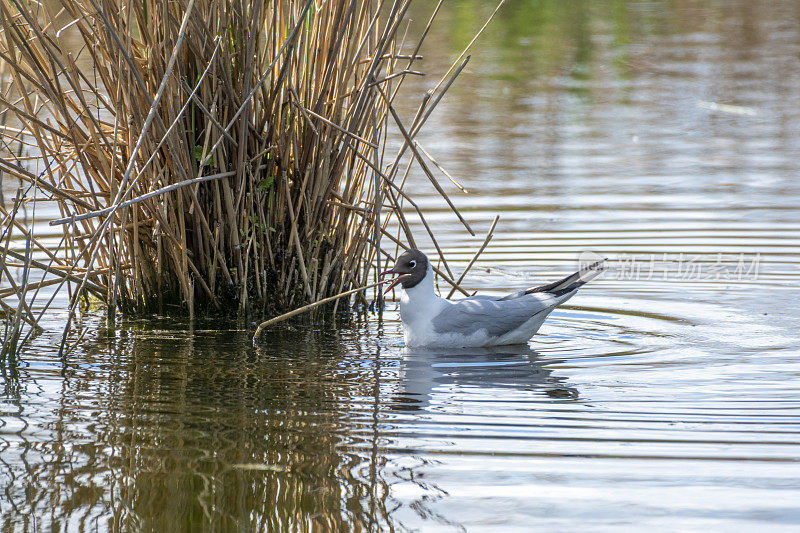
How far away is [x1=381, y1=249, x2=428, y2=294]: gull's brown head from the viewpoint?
6.14 m

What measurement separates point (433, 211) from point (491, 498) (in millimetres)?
5415

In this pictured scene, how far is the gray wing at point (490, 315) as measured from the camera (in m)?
6.02

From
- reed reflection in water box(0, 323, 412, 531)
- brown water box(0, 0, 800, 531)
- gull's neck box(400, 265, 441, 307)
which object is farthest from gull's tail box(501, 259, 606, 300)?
reed reflection in water box(0, 323, 412, 531)

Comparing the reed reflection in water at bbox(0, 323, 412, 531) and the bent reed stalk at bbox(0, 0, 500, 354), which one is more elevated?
the bent reed stalk at bbox(0, 0, 500, 354)

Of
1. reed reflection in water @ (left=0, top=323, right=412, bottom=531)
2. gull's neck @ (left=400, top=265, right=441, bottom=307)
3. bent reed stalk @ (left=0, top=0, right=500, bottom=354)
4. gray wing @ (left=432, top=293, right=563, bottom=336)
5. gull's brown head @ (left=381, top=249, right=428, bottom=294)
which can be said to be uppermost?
bent reed stalk @ (left=0, top=0, right=500, bottom=354)

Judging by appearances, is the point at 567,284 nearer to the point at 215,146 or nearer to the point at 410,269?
the point at 410,269

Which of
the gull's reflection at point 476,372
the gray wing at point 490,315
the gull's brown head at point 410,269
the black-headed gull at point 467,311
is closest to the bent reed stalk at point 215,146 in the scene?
the gull's brown head at point 410,269

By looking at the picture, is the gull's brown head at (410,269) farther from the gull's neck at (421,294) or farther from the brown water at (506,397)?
the brown water at (506,397)

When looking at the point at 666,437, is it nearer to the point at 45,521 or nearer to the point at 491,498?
the point at 491,498

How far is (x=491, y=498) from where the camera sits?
12.3 ft

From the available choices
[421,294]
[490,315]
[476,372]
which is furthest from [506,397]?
[421,294]

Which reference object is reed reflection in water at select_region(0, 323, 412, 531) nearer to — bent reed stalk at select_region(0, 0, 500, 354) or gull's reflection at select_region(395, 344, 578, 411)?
gull's reflection at select_region(395, 344, 578, 411)

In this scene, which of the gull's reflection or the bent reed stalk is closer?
the gull's reflection

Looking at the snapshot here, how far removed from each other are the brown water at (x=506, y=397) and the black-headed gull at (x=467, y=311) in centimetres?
13
